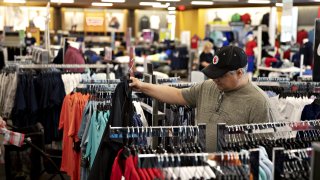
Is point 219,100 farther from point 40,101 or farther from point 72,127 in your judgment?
point 40,101

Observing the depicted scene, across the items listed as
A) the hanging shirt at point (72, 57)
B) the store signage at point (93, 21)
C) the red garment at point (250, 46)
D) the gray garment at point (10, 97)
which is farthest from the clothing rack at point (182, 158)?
the store signage at point (93, 21)

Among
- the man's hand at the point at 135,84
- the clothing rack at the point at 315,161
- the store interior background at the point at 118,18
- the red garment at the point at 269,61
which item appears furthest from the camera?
the store interior background at the point at 118,18

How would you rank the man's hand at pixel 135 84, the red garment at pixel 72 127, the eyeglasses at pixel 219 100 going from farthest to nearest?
the red garment at pixel 72 127, the man's hand at pixel 135 84, the eyeglasses at pixel 219 100

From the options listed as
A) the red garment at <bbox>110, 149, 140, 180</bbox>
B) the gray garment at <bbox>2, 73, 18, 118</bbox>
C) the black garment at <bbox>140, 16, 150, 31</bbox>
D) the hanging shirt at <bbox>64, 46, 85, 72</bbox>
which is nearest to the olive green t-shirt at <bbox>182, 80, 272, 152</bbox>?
the red garment at <bbox>110, 149, 140, 180</bbox>

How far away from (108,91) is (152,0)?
7371mm

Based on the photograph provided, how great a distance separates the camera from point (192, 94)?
11.2ft

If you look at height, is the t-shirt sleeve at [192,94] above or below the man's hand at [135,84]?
below

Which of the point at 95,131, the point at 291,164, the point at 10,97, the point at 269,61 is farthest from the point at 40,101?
the point at 269,61

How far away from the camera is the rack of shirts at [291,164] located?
2119 mm

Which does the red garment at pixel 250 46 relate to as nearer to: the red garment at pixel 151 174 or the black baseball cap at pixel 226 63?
the black baseball cap at pixel 226 63

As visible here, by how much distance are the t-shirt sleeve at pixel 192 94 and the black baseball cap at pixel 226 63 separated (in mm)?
431

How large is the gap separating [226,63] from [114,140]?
2.95ft

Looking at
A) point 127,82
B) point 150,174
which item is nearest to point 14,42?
point 127,82

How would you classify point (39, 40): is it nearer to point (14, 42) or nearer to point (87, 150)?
point (14, 42)
